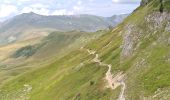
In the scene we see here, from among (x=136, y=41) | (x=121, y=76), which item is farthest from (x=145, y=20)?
(x=121, y=76)

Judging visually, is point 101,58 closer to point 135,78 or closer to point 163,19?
point 163,19

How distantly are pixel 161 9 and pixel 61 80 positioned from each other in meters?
54.6

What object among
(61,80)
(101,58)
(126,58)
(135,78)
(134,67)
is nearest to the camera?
(135,78)

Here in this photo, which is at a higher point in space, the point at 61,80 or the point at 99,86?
the point at 99,86

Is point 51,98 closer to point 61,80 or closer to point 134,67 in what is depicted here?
point 61,80

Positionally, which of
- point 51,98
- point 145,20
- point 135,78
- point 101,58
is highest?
point 145,20

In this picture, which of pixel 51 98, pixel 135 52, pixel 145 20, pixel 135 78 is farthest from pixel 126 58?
pixel 51 98

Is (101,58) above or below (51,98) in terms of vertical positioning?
above

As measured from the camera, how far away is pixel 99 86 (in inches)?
3376

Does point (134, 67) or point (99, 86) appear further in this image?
point (99, 86)

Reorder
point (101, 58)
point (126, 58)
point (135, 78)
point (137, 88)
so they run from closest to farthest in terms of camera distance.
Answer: point (137, 88) → point (135, 78) → point (126, 58) → point (101, 58)

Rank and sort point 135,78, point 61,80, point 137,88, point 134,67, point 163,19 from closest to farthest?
point 137,88 → point 135,78 → point 134,67 → point 163,19 → point 61,80

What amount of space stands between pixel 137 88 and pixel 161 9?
91.1 feet

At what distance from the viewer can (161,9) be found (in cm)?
8450
